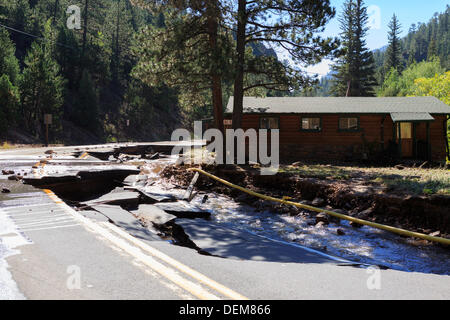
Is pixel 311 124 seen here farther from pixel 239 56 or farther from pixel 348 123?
pixel 239 56

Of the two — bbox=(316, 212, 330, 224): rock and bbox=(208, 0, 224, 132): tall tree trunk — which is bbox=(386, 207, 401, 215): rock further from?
bbox=(208, 0, 224, 132): tall tree trunk

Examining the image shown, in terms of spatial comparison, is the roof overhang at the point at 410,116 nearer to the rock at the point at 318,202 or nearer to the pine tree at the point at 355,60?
the rock at the point at 318,202

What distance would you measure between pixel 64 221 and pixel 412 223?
315 inches

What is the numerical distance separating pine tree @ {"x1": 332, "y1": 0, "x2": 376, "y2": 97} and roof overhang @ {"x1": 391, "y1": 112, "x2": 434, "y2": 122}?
127ft

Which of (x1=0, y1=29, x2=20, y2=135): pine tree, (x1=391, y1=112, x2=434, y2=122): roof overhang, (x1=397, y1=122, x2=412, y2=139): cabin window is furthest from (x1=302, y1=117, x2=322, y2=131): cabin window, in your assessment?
(x1=0, y1=29, x2=20, y2=135): pine tree

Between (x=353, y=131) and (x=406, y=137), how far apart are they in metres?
3.47

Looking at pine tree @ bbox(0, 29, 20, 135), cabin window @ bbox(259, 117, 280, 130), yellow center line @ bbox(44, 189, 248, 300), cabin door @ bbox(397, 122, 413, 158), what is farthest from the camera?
pine tree @ bbox(0, 29, 20, 135)

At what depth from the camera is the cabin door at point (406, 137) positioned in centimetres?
2244

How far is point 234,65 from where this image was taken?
14188 millimetres

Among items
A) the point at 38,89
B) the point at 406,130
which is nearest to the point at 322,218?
the point at 406,130

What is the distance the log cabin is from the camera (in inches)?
877

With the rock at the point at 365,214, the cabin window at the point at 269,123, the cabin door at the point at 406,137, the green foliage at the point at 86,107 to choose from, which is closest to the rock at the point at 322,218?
the rock at the point at 365,214

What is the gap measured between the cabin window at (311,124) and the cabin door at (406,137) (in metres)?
4.90
